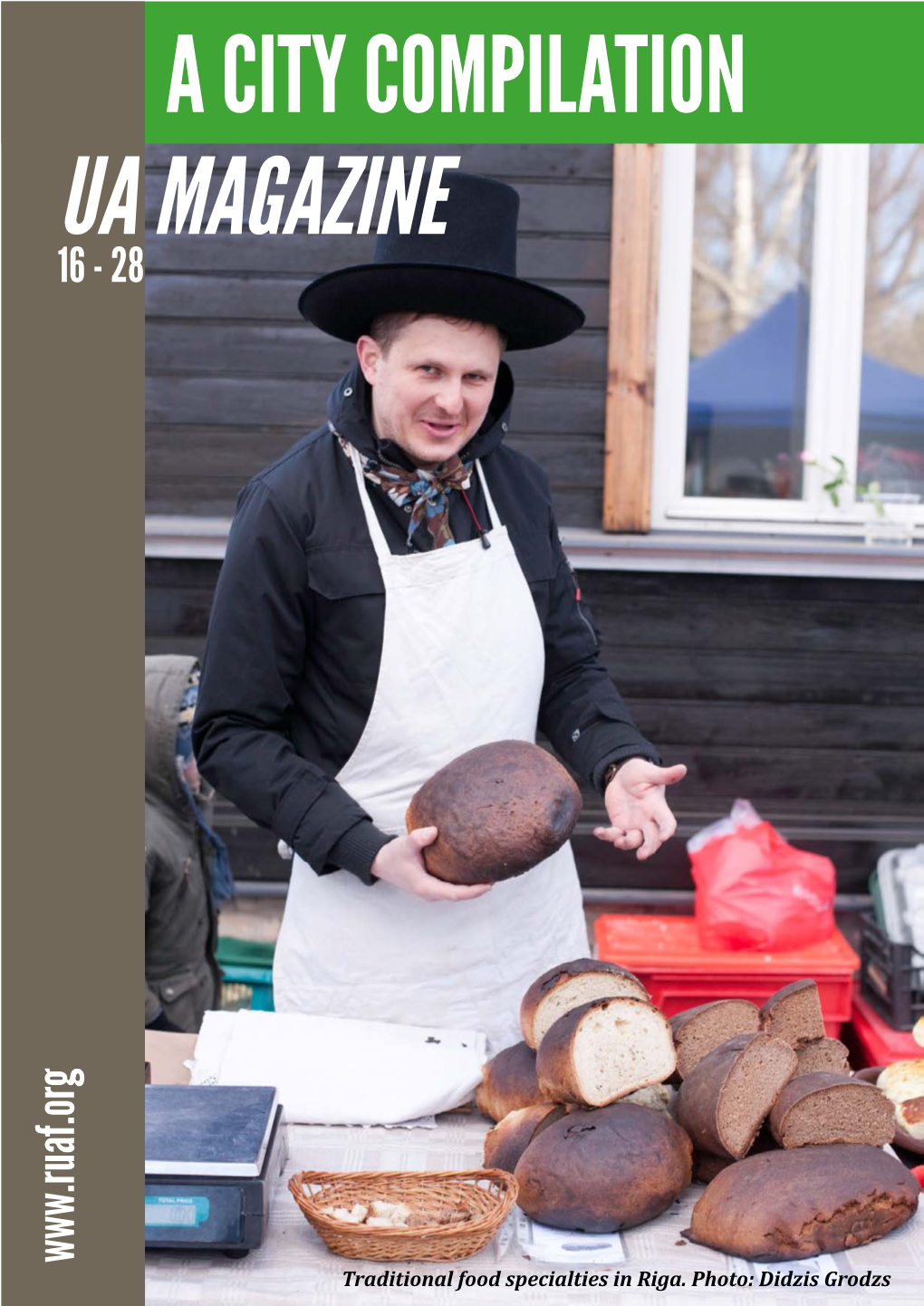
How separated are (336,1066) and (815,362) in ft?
10.5

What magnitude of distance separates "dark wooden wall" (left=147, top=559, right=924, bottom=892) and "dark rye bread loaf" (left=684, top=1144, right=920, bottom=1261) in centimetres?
290

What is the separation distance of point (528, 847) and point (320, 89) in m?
2.49

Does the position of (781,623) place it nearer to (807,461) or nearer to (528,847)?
(807,461)

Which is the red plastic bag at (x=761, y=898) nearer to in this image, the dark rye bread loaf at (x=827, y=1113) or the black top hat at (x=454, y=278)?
the black top hat at (x=454, y=278)

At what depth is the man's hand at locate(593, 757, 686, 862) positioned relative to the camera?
2.11m

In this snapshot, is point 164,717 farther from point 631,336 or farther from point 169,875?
point 631,336

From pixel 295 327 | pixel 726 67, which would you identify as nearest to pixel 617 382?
pixel 295 327

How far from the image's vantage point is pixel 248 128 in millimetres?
3406

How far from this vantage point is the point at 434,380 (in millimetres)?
2105

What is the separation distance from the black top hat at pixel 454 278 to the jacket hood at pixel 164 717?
1.24 metres

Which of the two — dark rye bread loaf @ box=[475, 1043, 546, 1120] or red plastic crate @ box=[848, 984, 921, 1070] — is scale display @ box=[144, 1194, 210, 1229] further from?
red plastic crate @ box=[848, 984, 921, 1070]

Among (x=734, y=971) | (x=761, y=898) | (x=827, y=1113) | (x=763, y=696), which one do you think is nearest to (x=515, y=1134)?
(x=827, y=1113)

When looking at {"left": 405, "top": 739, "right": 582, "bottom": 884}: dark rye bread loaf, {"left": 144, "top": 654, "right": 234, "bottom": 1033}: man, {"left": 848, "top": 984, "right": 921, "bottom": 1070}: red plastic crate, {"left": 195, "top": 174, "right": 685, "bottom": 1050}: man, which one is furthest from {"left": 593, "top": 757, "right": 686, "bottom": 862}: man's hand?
{"left": 848, "top": 984, "right": 921, "bottom": 1070}: red plastic crate

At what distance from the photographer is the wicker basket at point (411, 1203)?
59.4 inches
